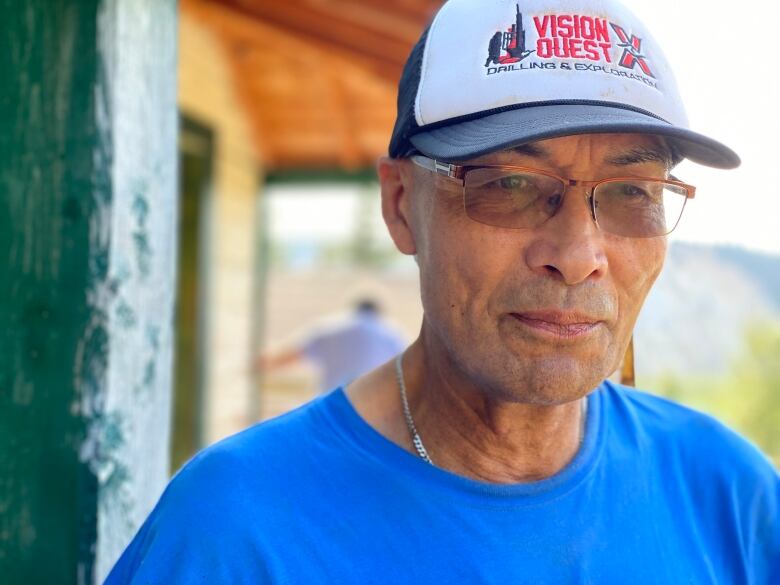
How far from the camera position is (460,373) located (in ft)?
4.38

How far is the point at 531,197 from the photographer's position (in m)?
1.18

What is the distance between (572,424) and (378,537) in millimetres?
421

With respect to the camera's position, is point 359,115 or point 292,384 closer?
point 359,115

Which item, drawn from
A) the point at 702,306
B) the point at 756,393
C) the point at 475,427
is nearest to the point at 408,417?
the point at 475,427

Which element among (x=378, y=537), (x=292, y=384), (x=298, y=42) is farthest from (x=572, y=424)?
(x=292, y=384)

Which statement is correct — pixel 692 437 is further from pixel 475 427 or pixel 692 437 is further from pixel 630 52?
pixel 630 52

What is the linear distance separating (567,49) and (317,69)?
4792 mm

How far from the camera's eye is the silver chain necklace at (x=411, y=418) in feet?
4.29

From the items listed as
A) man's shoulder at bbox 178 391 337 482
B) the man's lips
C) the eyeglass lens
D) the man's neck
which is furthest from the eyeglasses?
man's shoulder at bbox 178 391 337 482

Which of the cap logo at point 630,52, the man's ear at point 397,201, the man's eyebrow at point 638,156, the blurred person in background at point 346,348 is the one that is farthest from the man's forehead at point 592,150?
the blurred person in background at point 346,348

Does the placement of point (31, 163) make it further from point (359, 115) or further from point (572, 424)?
point (359, 115)

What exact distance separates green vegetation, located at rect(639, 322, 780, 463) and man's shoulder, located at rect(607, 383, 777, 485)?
13.2ft

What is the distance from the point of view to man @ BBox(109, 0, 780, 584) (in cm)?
113

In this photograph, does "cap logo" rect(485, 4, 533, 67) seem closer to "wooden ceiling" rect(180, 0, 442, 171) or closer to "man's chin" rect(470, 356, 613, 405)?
"man's chin" rect(470, 356, 613, 405)
